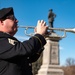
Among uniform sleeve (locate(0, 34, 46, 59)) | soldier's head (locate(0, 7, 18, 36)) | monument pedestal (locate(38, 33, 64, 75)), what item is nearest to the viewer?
uniform sleeve (locate(0, 34, 46, 59))

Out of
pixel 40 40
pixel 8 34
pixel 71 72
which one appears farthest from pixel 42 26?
pixel 71 72

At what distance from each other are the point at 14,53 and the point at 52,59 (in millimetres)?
13284

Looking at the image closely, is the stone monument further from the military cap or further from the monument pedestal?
the military cap

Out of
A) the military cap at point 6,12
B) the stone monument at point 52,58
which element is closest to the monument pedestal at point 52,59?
the stone monument at point 52,58

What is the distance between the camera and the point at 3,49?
2361mm

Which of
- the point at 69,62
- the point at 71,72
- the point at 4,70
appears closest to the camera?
the point at 4,70

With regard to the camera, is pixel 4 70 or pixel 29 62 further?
pixel 29 62

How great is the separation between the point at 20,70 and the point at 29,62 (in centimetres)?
26

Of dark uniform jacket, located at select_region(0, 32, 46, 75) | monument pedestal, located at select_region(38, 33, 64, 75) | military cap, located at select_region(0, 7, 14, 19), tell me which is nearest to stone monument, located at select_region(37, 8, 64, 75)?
monument pedestal, located at select_region(38, 33, 64, 75)

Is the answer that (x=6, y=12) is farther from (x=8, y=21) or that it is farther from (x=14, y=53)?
(x=14, y=53)

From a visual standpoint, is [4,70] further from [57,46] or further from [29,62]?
[57,46]

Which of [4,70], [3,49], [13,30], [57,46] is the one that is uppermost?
[57,46]

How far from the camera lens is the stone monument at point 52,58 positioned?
50.0 ft

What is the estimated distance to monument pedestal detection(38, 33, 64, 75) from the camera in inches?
599
